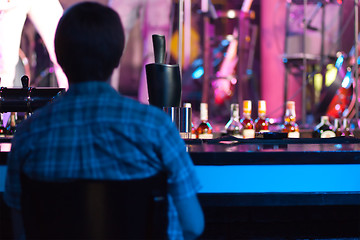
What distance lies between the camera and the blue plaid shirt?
704mm

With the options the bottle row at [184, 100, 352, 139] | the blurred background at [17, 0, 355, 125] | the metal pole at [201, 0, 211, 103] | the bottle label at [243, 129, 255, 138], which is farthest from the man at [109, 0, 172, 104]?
the bottle label at [243, 129, 255, 138]

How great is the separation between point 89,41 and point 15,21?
271 cm

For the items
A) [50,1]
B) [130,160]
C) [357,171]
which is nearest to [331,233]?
[357,171]

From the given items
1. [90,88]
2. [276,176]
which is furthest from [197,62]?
[90,88]

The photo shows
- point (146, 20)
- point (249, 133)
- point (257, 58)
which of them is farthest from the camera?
point (257, 58)

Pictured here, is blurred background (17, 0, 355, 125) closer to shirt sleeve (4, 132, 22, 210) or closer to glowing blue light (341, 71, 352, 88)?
glowing blue light (341, 71, 352, 88)

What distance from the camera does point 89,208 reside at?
65 cm

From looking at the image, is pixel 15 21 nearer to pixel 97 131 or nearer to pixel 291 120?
pixel 291 120

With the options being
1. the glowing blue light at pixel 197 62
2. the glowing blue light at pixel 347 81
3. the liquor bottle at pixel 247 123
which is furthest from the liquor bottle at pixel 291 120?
the glowing blue light at pixel 347 81

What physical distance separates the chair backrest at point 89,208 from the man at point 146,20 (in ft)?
10.2

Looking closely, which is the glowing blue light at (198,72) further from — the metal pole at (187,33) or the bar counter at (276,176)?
the bar counter at (276,176)

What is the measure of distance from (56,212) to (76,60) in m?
0.25

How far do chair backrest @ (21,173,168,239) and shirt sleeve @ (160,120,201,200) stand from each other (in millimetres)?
55

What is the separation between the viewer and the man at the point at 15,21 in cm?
309
